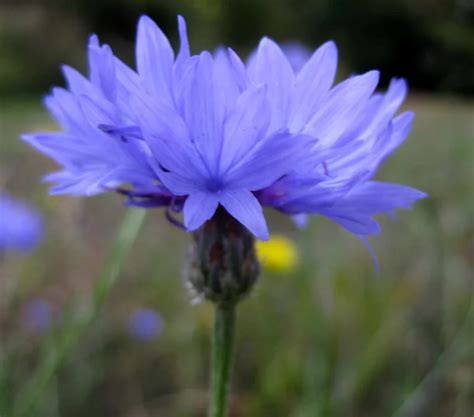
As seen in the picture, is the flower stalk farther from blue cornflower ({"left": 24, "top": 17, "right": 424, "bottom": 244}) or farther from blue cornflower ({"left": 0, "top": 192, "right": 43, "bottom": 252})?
blue cornflower ({"left": 0, "top": 192, "right": 43, "bottom": 252})

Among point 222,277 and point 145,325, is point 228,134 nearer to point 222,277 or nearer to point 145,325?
point 222,277

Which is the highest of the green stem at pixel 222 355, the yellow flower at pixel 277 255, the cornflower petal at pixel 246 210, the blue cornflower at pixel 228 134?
the yellow flower at pixel 277 255

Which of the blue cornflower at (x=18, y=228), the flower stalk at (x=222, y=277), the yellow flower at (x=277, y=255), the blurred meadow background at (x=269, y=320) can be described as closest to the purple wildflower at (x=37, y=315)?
the blurred meadow background at (x=269, y=320)

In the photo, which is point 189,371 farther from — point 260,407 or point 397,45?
point 397,45

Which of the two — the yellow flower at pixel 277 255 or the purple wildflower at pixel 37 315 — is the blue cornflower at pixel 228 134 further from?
the purple wildflower at pixel 37 315

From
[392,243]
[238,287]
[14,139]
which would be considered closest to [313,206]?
[238,287]

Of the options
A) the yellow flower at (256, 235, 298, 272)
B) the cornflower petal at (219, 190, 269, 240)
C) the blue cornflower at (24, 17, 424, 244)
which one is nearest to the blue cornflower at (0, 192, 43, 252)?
the yellow flower at (256, 235, 298, 272)

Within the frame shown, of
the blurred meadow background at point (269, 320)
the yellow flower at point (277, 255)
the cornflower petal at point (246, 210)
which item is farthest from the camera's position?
the yellow flower at point (277, 255)
